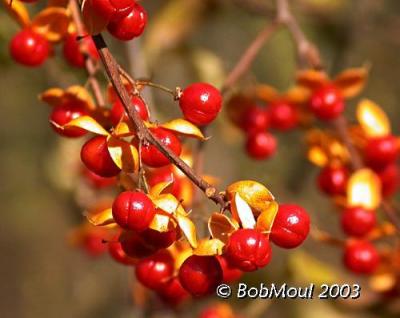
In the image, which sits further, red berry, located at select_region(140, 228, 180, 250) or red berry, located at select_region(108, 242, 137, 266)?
red berry, located at select_region(108, 242, 137, 266)

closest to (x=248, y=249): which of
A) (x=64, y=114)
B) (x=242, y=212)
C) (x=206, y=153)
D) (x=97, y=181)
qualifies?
(x=242, y=212)

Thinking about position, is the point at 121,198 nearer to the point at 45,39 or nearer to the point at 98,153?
the point at 98,153

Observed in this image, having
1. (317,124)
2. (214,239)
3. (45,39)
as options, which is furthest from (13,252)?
(214,239)

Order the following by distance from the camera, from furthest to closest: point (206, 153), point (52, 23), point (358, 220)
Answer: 1. point (206, 153)
2. point (358, 220)
3. point (52, 23)

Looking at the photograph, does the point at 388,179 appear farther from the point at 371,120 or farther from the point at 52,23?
the point at 52,23

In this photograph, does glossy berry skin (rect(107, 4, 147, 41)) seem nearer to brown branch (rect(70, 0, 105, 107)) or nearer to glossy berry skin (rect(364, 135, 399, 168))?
brown branch (rect(70, 0, 105, 107))

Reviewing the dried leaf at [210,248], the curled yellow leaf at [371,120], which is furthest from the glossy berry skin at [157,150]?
the curled yellow leaf at [371,120]

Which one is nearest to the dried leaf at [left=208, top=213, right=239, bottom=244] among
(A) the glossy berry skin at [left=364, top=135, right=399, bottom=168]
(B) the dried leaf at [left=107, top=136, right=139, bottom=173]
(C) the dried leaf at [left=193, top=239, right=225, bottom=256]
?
(C) the dried leaf at [left=193, top=239, right=225, bottom=256]
